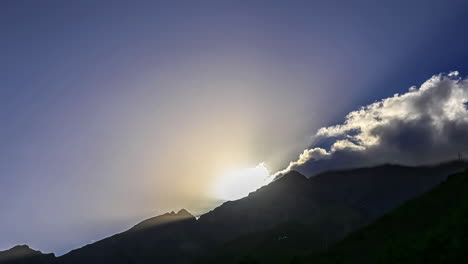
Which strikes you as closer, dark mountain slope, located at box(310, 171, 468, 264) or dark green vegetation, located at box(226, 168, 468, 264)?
dark mountain slope, located at box(310, 171, 468, 264)

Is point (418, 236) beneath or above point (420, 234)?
beneath

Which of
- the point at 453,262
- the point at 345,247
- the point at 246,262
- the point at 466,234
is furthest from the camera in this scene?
the point at 345,247

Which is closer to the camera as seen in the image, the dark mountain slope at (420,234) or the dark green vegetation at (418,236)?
the dark mountain slope at (420,234)

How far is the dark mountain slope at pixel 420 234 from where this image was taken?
64875 millimetres

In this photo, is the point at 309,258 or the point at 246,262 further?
the point at 309,258

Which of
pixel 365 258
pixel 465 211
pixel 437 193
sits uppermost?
pixel 437 193

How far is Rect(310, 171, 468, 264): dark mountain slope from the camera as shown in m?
64.9

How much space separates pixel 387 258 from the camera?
7806cm

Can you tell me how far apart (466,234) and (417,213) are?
7055cm

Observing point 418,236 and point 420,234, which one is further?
Answer: point 420,234

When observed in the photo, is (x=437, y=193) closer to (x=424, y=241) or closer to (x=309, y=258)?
(x=309, y=258)

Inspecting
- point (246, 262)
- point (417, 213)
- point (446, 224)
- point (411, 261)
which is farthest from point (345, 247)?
point (411, 261)

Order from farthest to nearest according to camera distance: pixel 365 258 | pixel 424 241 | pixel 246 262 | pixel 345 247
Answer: pixel 345 247, pixel 246 262, pixel 365 258, pixel 424 241

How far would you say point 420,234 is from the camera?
87.2m
